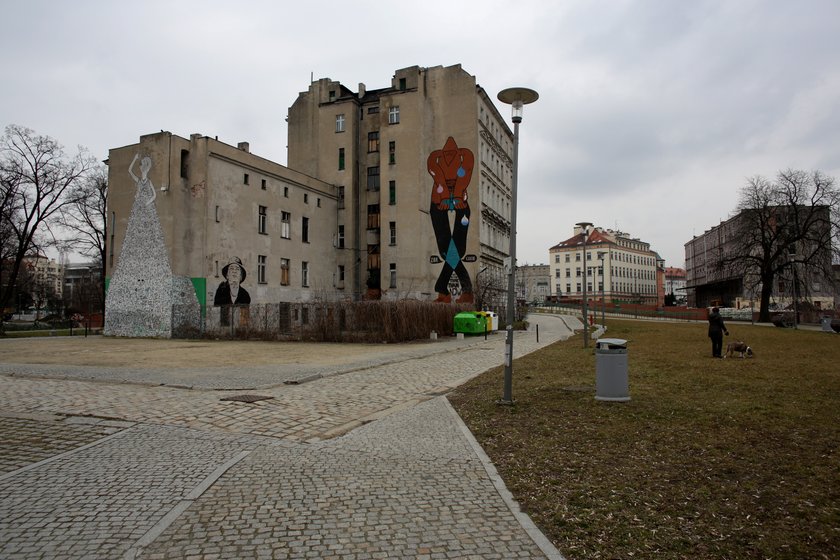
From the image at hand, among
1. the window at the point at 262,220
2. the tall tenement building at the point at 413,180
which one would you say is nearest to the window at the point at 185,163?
the window at the point at 262,220

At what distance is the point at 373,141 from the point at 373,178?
340 centimetres

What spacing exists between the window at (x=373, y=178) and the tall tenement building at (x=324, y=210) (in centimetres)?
10

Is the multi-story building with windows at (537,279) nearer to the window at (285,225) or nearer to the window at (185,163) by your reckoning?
the window at (285,225)

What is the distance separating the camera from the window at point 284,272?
1730 inches

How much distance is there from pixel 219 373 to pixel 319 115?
134 ft

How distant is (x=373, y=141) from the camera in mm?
51656

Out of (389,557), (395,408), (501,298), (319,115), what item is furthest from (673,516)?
(319,115)

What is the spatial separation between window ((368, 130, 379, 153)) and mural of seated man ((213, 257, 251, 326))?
17784 mm

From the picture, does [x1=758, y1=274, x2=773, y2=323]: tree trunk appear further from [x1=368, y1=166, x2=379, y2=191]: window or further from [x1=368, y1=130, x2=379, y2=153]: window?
[x1=368, y1=130, x2=379, y2=153]: window

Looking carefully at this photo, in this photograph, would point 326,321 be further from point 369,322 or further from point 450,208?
point 450,208

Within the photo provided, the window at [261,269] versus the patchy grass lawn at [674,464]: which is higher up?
the window at [261,269]

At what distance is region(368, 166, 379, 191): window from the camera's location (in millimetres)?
50938

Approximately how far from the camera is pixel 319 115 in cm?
5259

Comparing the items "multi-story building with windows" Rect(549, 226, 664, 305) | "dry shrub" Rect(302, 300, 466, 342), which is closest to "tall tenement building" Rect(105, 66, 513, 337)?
"dry shrub" Rect(302, 300, 466, 342)
